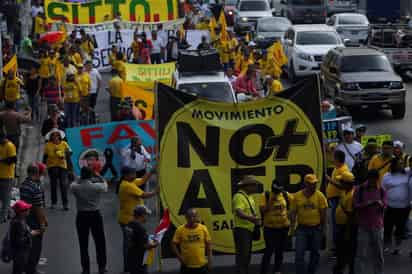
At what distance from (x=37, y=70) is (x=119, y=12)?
35.5ft

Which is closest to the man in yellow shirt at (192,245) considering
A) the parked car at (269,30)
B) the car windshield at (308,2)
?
the parked car at (269,30)

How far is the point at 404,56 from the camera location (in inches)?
1382

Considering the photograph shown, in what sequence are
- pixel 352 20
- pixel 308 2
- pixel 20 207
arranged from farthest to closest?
pixel 308 2 < pixel 352 20 < pixel 20 207

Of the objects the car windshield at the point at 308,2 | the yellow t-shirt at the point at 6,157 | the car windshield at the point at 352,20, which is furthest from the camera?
the car windshield at the point at 308,2

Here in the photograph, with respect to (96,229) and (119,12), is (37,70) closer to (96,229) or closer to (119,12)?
(119,12)

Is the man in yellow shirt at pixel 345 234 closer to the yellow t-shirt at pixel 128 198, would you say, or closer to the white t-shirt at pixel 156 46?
the yellow t-shirt at pixel 128 198

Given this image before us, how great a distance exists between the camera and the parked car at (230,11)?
53.9 m

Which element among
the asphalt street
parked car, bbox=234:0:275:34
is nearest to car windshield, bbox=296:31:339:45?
parked car, bbox=234:0:275:34

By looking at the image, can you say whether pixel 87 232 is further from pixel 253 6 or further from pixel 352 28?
pixel 253 6

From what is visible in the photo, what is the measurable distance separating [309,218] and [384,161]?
239cm

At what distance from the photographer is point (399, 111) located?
28219 millimetres

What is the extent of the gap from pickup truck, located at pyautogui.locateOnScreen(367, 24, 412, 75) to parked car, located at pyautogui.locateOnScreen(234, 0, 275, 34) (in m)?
14.9

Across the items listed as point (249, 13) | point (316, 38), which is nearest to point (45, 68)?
point (316, 38)

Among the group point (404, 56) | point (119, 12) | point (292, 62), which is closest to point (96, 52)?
point (119, 12)
